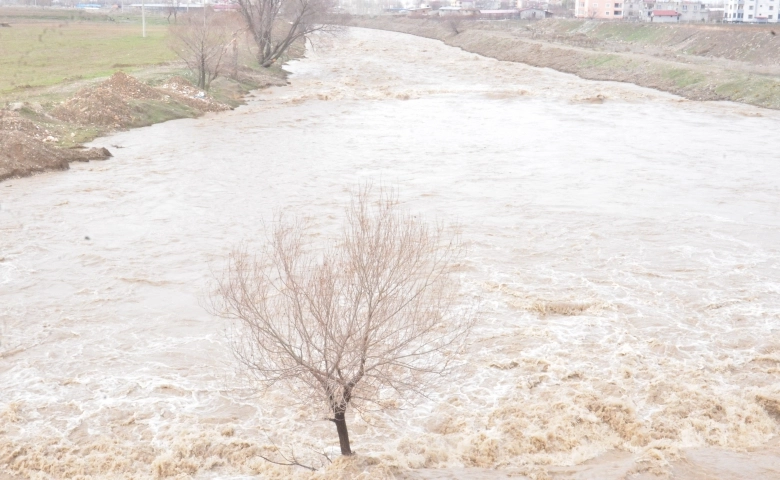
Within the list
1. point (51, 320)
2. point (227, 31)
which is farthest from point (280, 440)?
point (227, 31)

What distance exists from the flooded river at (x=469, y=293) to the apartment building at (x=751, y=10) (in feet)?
317

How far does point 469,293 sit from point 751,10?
120m

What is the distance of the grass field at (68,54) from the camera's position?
1534 inches

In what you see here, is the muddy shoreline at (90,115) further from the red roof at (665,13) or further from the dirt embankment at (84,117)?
the red roof at (665,13)

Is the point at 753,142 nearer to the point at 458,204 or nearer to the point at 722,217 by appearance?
the point at 722,217

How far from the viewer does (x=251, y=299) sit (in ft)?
28.5

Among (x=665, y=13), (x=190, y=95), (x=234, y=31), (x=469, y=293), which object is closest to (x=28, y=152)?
(x=190, y=95)

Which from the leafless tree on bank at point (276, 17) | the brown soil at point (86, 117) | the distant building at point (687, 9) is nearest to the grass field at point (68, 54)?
the brown soil at point (86, 117)

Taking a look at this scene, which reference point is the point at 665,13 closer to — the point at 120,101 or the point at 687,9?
the point at 687,9

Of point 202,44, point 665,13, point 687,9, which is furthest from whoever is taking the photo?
point 687,9

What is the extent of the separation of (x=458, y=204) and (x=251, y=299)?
1263cm

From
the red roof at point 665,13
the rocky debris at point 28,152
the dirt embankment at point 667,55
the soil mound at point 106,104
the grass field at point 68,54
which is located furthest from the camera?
the red roof at point 665,13

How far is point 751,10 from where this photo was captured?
117 meters

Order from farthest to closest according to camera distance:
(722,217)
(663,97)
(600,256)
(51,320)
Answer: (663,97), (722,217), (600,256), (51,320)
